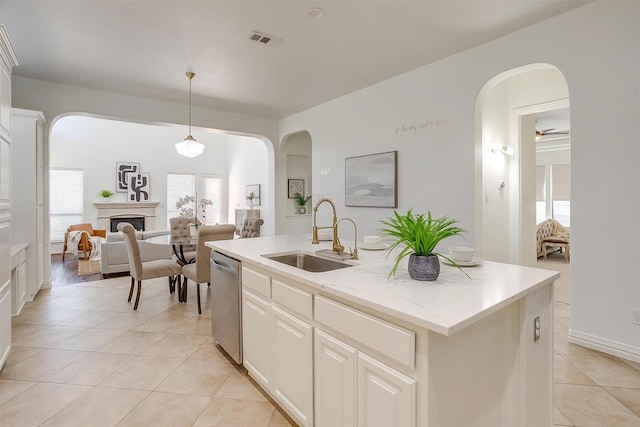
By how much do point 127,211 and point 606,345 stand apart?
9.83 metres

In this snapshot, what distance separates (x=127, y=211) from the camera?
8758 mm

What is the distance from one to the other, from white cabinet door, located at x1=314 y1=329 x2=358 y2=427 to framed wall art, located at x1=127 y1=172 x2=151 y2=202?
9099 mm

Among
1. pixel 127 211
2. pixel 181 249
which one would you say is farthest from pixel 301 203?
pixel 127 211

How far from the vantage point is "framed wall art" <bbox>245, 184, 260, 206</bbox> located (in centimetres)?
894

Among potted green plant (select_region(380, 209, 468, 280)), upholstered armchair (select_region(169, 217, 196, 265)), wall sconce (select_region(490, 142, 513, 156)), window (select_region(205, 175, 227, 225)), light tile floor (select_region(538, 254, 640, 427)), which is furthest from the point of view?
window (select_region(205, 175, 227, 225))

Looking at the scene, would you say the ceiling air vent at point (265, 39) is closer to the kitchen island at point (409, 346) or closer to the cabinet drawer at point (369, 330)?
the kitchen island at point (409, 346)

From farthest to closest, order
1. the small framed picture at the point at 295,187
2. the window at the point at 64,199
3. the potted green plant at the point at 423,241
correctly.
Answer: the window at the point at 64,199 < the small framed picture at the point at 295,187 < the potted green plant at the point at 423,241

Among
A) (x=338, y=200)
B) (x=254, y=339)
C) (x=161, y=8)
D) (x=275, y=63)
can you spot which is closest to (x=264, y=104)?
(x=275, y=63)

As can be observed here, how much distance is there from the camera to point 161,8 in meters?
2.57

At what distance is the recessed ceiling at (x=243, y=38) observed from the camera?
2.60 metres

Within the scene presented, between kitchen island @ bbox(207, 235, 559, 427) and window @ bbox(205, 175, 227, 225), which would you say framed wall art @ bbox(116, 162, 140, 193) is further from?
kitchen island @ bbox(207, 235, 559, 427)

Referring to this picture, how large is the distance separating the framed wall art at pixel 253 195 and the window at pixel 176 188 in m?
2.00

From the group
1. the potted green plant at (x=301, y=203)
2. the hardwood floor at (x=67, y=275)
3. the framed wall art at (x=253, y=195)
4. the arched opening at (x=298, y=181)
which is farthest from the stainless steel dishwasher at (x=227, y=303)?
the framed wall art at (x=253, y=195)

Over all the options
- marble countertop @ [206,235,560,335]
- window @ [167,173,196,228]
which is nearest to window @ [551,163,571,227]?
marble countertop @ [206,235,560,335]
